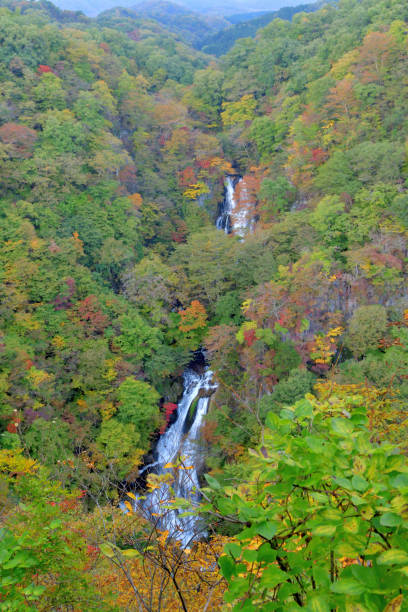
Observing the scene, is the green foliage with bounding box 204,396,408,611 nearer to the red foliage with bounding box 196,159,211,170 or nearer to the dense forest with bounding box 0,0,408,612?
the dense forest with bounding box 0,0,408,612

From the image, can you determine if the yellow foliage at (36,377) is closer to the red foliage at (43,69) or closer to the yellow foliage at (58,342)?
the yellow foliage at (58,342)

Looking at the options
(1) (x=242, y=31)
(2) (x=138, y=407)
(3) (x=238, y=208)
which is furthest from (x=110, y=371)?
(1) (x=242, y=31)

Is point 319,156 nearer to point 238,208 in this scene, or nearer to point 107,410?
point 238,208

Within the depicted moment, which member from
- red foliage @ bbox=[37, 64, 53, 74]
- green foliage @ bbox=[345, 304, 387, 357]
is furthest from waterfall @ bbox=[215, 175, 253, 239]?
red foliage @ bbox=[37, 64, 53, 74]

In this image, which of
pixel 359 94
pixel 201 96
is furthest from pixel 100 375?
pixel 201 96

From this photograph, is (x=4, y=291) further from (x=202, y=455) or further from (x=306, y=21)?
(x=306, y=21)

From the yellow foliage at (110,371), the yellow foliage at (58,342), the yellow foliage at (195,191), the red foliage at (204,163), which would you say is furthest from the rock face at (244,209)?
the yellow foliage at (58,342)
